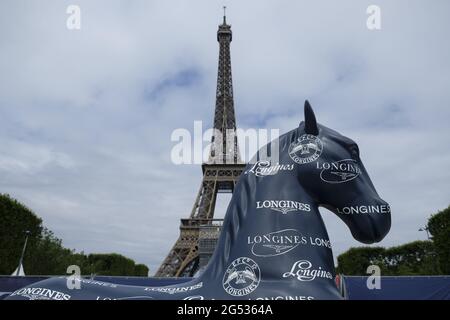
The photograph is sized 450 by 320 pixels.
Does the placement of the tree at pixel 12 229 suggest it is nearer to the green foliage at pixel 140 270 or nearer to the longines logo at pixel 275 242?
the longines logo at pixel 275 242

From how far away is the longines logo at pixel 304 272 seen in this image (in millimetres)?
2760

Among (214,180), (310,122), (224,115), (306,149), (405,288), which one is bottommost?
(405,288)

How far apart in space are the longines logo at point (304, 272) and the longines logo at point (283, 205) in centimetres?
41

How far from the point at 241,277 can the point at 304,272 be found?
459 millimetres

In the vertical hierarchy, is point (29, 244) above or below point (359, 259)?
above

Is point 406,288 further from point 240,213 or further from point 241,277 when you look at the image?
point 241,277

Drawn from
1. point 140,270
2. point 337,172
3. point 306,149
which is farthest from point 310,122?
point 140,270

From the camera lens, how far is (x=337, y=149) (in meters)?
3.28

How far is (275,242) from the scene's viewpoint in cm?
290

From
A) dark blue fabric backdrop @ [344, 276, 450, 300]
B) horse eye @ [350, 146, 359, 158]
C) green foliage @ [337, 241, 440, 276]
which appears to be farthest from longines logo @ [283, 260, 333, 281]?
green foliage @ [337, 241, 440, 276]

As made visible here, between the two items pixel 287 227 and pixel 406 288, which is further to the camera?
pixel 406 288

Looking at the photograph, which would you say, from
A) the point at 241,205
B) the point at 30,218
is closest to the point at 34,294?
the point at 241,205

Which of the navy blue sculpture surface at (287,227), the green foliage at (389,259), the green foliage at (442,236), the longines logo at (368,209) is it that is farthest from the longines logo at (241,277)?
the green foliage at (389,259)
